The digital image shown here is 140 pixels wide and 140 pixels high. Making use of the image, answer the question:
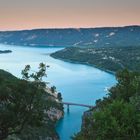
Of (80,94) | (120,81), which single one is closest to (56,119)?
(80,94)

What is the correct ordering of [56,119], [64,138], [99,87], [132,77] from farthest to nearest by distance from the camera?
[99,87], [56,119], [64,138], [132,77]

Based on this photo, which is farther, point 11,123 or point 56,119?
point 56,119

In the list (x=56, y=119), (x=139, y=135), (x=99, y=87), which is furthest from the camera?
(x=99, y=87)

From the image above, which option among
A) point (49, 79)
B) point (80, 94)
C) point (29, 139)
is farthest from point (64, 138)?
point (49, 79)

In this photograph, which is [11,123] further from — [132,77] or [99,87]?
[99,87]

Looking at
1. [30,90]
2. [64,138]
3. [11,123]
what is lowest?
[64,138]

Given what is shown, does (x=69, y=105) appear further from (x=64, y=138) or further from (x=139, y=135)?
(x=139, y=135)

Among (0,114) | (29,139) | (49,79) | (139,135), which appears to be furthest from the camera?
(49,79)

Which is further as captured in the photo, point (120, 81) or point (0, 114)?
point (120, 81)

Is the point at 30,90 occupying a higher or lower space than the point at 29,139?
higher
